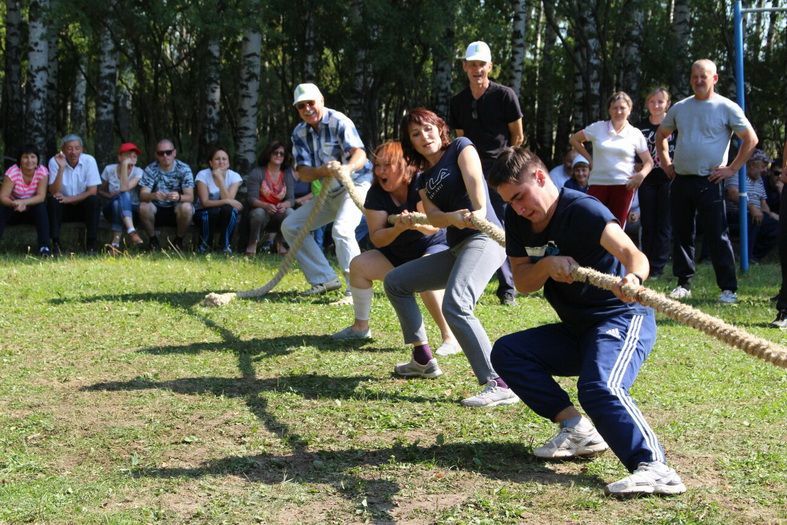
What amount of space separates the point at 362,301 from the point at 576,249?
114 inches

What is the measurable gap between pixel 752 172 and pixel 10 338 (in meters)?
10.1

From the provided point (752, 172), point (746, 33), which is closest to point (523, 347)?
point (752, 172)

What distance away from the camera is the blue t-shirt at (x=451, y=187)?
586 centimetres

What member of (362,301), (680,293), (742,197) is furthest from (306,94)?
(742,197)

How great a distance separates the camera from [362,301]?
711cm

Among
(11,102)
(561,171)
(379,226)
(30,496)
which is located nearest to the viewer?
(30,496)

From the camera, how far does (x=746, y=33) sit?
24938 mm

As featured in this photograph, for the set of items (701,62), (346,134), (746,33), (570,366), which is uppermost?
(746,33)

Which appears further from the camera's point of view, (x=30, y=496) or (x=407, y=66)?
(x=407, y=66)

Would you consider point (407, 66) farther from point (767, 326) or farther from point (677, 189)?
point (767, 326)

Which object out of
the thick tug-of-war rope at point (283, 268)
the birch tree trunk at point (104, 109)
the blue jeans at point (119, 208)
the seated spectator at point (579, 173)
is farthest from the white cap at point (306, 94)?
the birch tree trunk at point (104, 109)

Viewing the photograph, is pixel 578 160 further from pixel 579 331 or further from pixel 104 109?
pixel 104 109

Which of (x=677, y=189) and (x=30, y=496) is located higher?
(x=677, y=189)

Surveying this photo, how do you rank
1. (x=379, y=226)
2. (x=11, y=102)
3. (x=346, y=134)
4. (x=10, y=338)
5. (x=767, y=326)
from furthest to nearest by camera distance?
(x=11, y=102), (x=346, y=134), (x=767, y=326), (x=10, y=338), (x=379, y=226)
